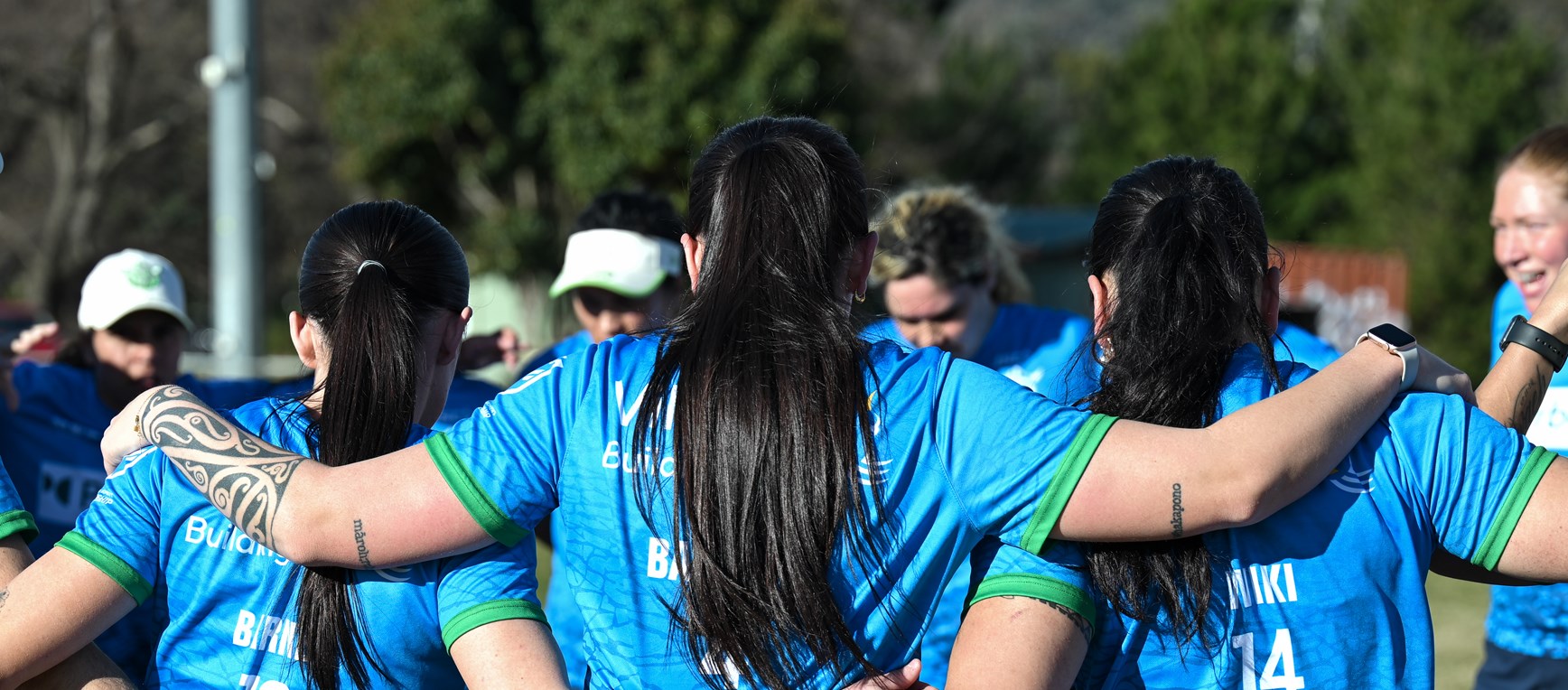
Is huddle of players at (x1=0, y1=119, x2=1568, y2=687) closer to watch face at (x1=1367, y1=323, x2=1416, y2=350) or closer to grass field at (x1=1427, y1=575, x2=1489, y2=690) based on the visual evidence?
watch face at (x1=1367, y1=323, x2=1416, y2=350)

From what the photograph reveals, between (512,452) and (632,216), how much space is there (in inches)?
87.1

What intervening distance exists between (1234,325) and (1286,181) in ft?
91.7

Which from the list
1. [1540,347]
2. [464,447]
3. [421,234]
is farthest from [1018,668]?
[421,234]

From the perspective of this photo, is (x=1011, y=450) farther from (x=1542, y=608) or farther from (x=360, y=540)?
(x=1542, y=608)

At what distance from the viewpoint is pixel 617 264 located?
3914 millimetres

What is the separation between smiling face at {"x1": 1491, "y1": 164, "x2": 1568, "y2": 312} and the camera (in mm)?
3387

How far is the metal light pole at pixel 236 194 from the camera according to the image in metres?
10.7

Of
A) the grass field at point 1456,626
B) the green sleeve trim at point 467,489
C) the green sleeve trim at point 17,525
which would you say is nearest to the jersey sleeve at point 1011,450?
the green sleeve trim at point 467,489

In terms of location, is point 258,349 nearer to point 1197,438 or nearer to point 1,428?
point 1,428

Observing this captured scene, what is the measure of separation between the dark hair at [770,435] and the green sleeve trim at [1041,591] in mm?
205

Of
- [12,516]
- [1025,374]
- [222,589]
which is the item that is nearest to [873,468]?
[222,589]

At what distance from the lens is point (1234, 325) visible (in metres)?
2.02

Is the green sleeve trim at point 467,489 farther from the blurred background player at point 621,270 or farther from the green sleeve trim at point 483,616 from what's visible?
the blurred background player at point 621,270

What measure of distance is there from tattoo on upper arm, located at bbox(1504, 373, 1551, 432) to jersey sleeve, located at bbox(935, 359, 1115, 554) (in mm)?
790
